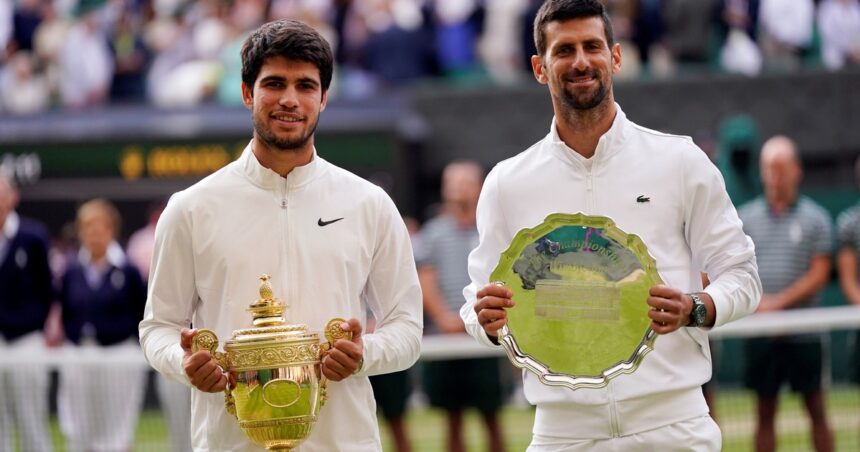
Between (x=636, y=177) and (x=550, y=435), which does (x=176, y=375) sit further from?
(x=636, y=177)

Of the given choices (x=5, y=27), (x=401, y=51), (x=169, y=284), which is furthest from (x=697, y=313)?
(x=5, y=27)

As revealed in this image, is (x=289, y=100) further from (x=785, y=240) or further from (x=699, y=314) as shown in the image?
(x=785, y=240)

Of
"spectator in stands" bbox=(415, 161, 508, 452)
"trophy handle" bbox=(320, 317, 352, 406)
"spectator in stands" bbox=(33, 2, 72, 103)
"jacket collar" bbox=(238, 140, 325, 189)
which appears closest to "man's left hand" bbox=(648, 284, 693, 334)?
"trophy handle" bbox=(320, 317, 352, 406)

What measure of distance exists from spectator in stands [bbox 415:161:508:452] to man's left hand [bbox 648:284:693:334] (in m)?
5.04

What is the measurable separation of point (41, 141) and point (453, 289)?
7605mm

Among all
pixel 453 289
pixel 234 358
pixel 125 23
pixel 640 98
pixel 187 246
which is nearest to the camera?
pixel 234 358

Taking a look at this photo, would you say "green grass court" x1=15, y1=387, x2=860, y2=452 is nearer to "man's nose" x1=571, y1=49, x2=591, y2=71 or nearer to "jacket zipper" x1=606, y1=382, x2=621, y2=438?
"jacket zipper" x1=606, y1=382, x2=621, y2=438

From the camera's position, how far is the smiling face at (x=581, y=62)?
15.5 feet

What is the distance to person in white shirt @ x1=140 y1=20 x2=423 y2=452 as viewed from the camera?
466cm

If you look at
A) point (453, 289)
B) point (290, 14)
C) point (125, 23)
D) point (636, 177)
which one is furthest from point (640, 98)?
point (636, 177)

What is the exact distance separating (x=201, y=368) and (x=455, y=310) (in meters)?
5.48

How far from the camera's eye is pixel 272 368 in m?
4.42

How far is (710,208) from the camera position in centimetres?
475

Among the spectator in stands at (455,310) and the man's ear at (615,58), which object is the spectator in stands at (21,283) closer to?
the spectator in stands at (455,310)
